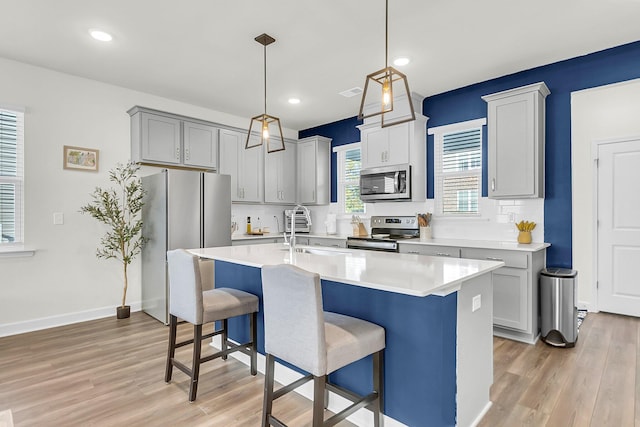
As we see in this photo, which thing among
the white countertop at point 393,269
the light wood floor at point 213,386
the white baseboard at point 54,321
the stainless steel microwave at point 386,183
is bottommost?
the light wood floor at point 213,386

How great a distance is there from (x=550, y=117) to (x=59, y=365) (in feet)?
17.1

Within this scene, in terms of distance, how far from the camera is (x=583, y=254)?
4.16 m

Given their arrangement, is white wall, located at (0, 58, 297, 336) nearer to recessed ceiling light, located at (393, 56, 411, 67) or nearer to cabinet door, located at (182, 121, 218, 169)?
cabinet door, located at (182, 121, 218, 169)

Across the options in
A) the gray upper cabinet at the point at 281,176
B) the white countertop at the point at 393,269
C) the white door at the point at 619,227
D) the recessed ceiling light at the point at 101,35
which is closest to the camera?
the white countertop at the point at 393,269

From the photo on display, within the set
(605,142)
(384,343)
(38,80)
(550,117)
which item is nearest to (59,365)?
(384,343)

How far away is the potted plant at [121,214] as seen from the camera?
4074 mm

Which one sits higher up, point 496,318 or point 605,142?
point 605,142

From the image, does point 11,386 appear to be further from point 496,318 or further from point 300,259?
point 496,318

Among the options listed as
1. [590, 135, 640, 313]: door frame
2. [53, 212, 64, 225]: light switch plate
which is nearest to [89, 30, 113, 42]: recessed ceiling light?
[53, 212, 64, 225]: light switch plate

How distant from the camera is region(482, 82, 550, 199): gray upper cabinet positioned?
11.9 ft

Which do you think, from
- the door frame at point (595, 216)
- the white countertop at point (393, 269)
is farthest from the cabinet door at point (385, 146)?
the white countertop at point (393, 269)

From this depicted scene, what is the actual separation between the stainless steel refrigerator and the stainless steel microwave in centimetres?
193

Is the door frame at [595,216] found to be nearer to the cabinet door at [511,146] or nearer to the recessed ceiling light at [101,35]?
the cabinet door at [511,146]

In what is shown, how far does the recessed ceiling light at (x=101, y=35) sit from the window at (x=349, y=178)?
11.9 feet
